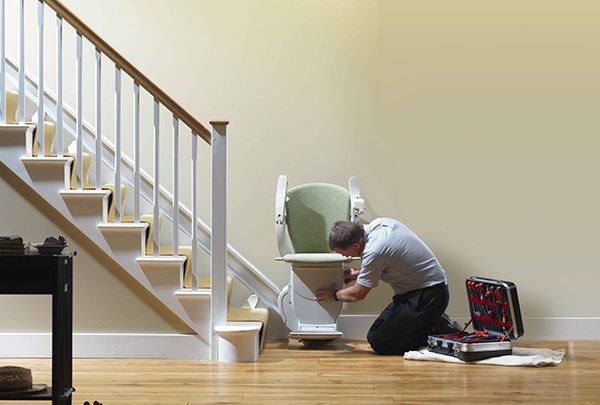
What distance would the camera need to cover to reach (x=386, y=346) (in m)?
6.21

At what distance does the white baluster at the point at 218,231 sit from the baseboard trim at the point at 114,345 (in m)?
0.17

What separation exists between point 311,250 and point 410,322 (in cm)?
90

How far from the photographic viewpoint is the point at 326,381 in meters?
5.21

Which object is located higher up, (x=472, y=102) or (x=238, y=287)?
(x=472, y=102)

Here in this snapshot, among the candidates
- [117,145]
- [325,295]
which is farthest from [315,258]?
[117,145]

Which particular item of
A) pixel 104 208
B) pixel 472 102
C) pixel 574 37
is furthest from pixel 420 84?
pixel 104 208

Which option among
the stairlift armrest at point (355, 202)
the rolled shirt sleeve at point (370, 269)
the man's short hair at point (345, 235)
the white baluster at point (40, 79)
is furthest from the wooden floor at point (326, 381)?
the white baluster at point (40, 79)

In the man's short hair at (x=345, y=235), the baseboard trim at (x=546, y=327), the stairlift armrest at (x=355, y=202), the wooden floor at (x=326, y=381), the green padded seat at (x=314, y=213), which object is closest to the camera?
the wooden floor at (x=326, y=381)

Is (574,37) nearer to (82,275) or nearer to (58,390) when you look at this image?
(82,275)

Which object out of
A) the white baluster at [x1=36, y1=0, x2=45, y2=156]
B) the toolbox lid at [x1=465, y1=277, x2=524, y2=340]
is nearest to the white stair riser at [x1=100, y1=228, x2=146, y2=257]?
the white baluster at [x1=36, y1=0, x2=45, y2=156]

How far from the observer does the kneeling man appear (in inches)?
242

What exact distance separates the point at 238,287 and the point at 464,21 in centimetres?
241

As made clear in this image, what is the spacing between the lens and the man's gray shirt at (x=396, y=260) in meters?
6.15

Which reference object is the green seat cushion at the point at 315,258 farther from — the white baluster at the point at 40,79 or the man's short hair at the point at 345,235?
the white baluster at the point at 40,79
